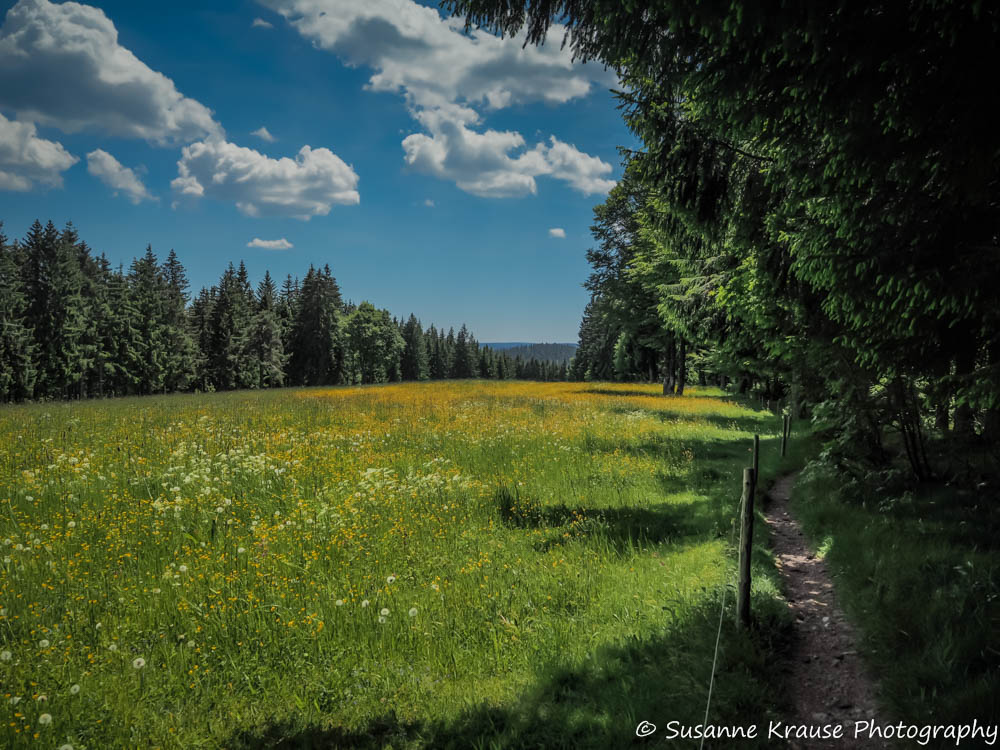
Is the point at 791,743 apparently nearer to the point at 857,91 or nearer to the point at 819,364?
the point at 857,91

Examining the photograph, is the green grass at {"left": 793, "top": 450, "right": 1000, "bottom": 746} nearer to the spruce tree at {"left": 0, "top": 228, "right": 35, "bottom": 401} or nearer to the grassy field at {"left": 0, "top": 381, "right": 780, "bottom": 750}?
the grassy field at {"left": 0, "top": 381, "right": 780, "bottom": 750}

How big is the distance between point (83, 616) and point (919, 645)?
808 centimetres

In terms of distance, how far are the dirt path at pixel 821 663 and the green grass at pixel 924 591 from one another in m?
0.15

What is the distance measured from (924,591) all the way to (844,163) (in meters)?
4.22

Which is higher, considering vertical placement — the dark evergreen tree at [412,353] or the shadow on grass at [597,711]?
the dark evergreen tree at [412,353]

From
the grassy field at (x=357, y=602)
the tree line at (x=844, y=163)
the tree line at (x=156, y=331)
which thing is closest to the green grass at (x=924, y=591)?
the grassy field at (x=357, y=602)

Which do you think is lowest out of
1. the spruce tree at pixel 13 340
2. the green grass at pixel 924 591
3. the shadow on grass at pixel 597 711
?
the shadow on grass at pixel 597 711

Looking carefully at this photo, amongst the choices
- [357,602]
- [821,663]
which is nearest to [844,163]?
[821,663]

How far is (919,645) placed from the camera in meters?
4.00

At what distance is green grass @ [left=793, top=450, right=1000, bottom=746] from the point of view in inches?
136

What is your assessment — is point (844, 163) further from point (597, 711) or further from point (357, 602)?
point (357, 602)

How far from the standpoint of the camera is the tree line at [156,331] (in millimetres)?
39500

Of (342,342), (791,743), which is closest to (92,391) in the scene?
(342,342)

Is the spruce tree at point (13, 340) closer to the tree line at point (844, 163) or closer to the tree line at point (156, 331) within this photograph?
the tree line at point (156, 331)
